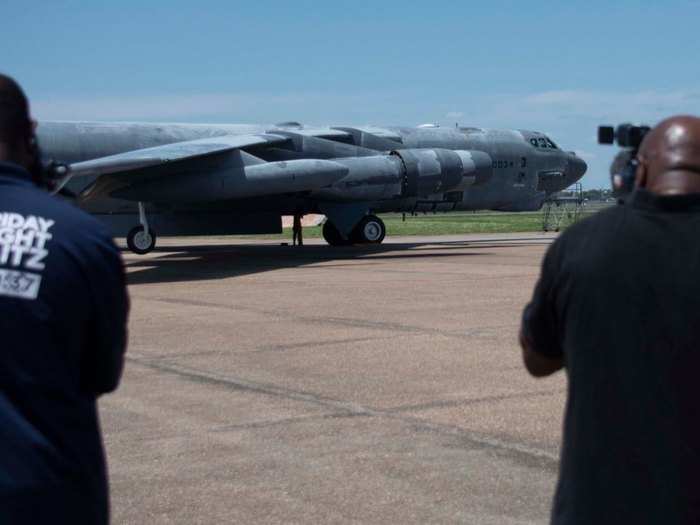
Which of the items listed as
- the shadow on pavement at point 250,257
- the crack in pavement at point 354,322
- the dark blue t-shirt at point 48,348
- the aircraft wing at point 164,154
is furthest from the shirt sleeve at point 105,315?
the shadow on pavement at point 250,257

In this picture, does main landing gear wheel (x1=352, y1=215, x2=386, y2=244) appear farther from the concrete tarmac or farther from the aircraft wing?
the concrete tarmac

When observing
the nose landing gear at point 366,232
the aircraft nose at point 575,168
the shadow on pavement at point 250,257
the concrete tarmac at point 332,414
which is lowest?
the shadow on pavement at point 250,257

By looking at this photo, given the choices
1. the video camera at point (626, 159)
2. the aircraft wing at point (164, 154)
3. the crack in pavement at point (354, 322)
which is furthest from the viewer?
the aircraft wing at point (164, 154)

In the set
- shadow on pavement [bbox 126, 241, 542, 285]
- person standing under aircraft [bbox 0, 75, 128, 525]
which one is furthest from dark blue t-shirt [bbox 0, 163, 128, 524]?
shadow on pavement [bbox 126, 241, 542, 285]

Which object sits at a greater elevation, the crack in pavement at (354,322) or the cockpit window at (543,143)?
the cockpit window at (543,143)

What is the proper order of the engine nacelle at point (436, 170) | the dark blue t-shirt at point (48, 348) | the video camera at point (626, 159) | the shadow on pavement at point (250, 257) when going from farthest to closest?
the engine nacelle at point (436, 170) < the shadow on pavement at point (250, 257) < the video camera at point (626, 159) < the dark blue t-shirt at point (48, 348)

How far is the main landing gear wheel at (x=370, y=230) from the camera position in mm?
26594

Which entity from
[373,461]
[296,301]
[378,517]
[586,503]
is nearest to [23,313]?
[586,503]

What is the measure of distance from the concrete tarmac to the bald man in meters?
2.61

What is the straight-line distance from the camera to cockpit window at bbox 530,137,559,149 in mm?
29062

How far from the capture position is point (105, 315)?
9.12 ft

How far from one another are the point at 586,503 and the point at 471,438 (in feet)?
13.5

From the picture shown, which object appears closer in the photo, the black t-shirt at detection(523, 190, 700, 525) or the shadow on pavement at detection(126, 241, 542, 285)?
the black t-shirt at detection(523, 190, 700, 525)

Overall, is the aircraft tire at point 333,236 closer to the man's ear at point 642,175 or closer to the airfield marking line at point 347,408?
the airfield marking line at point 347,408
